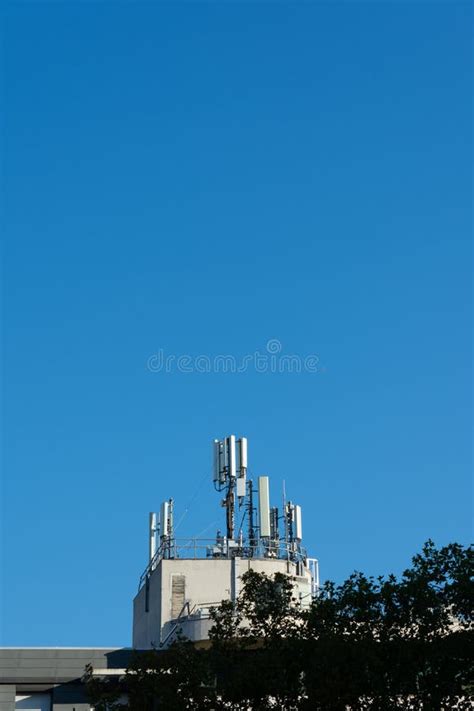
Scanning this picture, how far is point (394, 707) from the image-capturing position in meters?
37.4

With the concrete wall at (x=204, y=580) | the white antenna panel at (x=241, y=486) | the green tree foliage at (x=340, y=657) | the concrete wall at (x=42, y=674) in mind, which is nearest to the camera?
the green tree foliage at (x=340, y=657)

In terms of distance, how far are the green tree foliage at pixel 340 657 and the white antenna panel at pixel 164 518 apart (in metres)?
32.0

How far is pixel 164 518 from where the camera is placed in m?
73.8

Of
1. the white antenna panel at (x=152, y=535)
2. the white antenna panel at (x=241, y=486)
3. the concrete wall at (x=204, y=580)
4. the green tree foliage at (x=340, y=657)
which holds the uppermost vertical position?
the white antenna panel at (x=241, y=486)

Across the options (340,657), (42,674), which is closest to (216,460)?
(42,674)

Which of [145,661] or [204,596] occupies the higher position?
[204,596]

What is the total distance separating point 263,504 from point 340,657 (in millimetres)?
34886

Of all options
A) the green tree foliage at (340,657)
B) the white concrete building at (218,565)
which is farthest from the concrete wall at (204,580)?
the green tree foliage at (340,657)

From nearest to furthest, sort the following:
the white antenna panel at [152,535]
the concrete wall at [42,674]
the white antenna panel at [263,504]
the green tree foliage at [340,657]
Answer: the green tree foliage at [340,657] < the concrete wall at [42,674] < the white antenna panel at [263,504] < the white antenna panel at [152,535]

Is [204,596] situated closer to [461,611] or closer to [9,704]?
[9,704]

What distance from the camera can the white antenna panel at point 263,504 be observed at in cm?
7106

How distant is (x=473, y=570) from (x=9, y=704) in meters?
27.3

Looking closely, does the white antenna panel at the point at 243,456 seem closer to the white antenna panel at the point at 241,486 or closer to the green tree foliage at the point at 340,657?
the white antenna panel at the point at 241,486

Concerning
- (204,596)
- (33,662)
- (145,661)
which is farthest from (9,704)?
(145,661)
